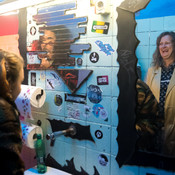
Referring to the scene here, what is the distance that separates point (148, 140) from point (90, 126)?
0.45m

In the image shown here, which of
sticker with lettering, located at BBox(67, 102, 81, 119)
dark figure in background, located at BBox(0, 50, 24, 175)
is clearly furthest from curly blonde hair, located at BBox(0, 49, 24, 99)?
sticker with lettering, located at BBox(67, 102, 81, 119)

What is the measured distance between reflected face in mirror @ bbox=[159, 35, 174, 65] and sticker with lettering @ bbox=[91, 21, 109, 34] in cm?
40

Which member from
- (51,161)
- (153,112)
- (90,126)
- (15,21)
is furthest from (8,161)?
(15,21)

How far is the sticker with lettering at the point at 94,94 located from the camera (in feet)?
5.20

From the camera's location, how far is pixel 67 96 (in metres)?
1.77

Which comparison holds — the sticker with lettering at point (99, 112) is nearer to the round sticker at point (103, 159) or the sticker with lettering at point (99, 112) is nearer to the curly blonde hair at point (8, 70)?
the round sticker at point (103, 159)

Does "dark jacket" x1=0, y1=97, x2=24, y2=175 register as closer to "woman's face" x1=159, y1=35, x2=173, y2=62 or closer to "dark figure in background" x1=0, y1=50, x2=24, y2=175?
"dark figure in background" x1=0, y1=50, x2=24, y2=175

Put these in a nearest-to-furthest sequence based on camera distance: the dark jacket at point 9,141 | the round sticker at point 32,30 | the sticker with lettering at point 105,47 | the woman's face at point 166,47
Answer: the dark jacket at point 9,141
the woman's face at point 166,47
the sticker with lettering at point 105,47
the round sticker at point 32,30

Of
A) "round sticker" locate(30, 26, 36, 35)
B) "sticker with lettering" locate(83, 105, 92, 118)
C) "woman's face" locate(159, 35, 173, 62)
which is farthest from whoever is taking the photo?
"round sticker" locate(30, 26, 36, 35)

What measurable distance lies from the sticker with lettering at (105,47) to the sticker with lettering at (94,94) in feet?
0.87

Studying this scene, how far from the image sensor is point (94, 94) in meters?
1.61

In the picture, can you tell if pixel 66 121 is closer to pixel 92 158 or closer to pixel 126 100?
pixel 92 158

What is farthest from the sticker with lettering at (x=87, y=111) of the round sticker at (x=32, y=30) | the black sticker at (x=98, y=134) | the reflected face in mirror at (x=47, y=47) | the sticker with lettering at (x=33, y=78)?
the round sticker at (x=32, y=30)

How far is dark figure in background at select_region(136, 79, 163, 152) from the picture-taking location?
4.46 ft
